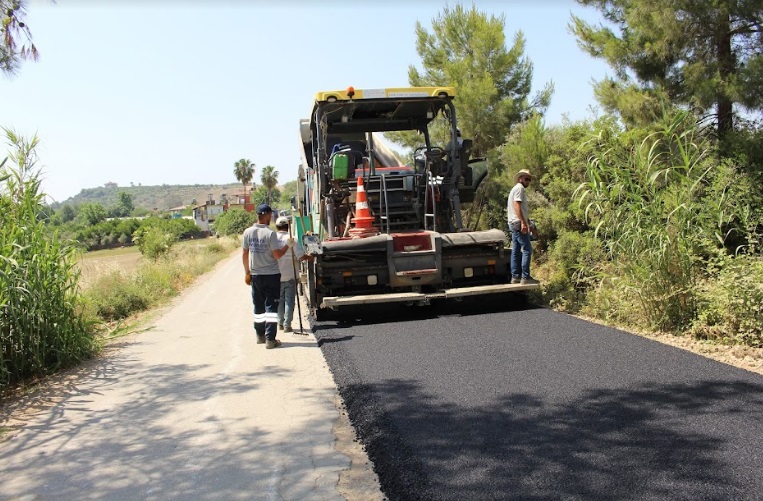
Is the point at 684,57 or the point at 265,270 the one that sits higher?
the point at 684,57

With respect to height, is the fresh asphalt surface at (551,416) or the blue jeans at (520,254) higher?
the blue jeans at (520,254)

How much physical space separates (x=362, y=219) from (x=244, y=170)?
83.4 metres

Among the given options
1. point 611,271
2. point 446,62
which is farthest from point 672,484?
point 446,62

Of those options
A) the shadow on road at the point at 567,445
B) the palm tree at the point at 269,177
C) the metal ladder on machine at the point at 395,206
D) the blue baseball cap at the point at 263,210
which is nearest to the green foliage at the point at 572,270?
the metal ladder on machine at the point at 395,206

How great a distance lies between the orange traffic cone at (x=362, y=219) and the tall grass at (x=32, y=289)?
3.28 m

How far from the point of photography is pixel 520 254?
796 centimetres

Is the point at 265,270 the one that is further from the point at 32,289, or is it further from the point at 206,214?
the point at 206,214

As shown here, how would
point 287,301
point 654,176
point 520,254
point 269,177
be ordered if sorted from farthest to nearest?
point 269,177, point 287,301, point 520,254, point 654,176

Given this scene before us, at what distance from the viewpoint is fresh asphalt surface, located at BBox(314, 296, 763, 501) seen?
10.0 feet

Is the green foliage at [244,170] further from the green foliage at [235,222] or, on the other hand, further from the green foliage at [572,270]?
the green foliage at [572,270]

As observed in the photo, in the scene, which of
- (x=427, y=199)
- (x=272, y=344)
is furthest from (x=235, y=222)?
(x=272, y=344)

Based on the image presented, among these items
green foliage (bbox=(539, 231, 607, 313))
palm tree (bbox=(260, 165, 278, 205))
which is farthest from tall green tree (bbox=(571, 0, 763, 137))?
palm tree (bbox=(260, 165, 278, 205))

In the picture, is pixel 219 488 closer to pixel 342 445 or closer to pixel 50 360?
pixel 342 445

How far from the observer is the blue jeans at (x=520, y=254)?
303 inches
